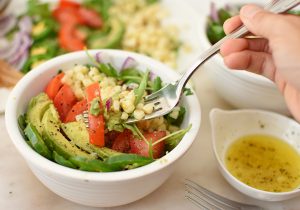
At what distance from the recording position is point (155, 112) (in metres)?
1.28

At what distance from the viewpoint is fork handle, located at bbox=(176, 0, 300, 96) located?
1129mm

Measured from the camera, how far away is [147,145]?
1217mm

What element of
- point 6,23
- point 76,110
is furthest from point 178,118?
point 6,23

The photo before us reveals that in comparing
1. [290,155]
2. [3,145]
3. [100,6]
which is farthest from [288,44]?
[100,6]

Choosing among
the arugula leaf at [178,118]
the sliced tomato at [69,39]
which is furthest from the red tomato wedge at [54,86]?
the sliced tomato at [69,39]

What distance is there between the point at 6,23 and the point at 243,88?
1062mm

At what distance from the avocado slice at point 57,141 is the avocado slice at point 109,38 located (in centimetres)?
69

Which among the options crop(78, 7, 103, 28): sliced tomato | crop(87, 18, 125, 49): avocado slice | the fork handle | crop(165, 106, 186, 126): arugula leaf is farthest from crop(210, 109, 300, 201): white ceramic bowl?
crop(78, 7, 103, 28): sliced tomato

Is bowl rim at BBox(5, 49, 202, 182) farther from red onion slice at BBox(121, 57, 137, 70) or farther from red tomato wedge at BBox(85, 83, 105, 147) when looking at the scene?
red onion slice at BBox(121, 57, 137, 70)

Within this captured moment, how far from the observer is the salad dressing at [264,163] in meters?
1.33

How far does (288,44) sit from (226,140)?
0.50 meters

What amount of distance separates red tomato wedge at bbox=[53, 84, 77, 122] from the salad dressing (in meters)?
0.52

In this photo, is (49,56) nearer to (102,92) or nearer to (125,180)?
(102,92)

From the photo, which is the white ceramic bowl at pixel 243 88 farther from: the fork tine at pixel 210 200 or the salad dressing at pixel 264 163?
the fork tine at pixel 210 200
